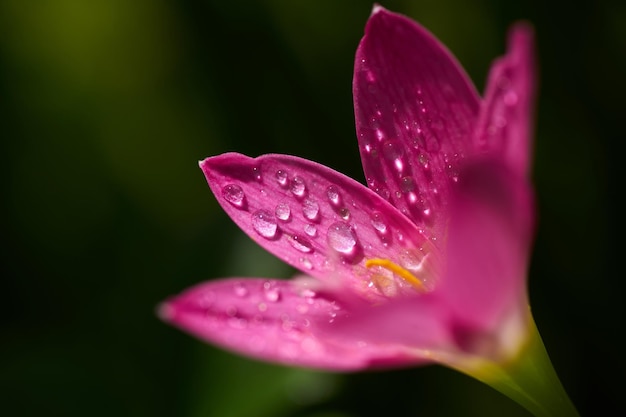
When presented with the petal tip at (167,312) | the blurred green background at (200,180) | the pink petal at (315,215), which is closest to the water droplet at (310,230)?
the pink petal at (315,215)

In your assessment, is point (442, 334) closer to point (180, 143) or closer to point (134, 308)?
point (134, 308)

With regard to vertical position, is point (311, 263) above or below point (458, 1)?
below

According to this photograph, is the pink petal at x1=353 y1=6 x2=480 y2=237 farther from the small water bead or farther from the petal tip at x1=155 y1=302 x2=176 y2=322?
the petal tip at x1=155 y1=302 x2=176 y2=322

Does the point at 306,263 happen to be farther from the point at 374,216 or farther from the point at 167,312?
the point at 167,312

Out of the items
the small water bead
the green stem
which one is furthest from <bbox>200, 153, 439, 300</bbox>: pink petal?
the small water bead

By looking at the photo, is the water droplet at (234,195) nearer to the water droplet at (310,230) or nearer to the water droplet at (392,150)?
the water droplet at (310,230)

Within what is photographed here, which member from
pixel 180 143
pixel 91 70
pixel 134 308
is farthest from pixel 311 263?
pixel 91 70
